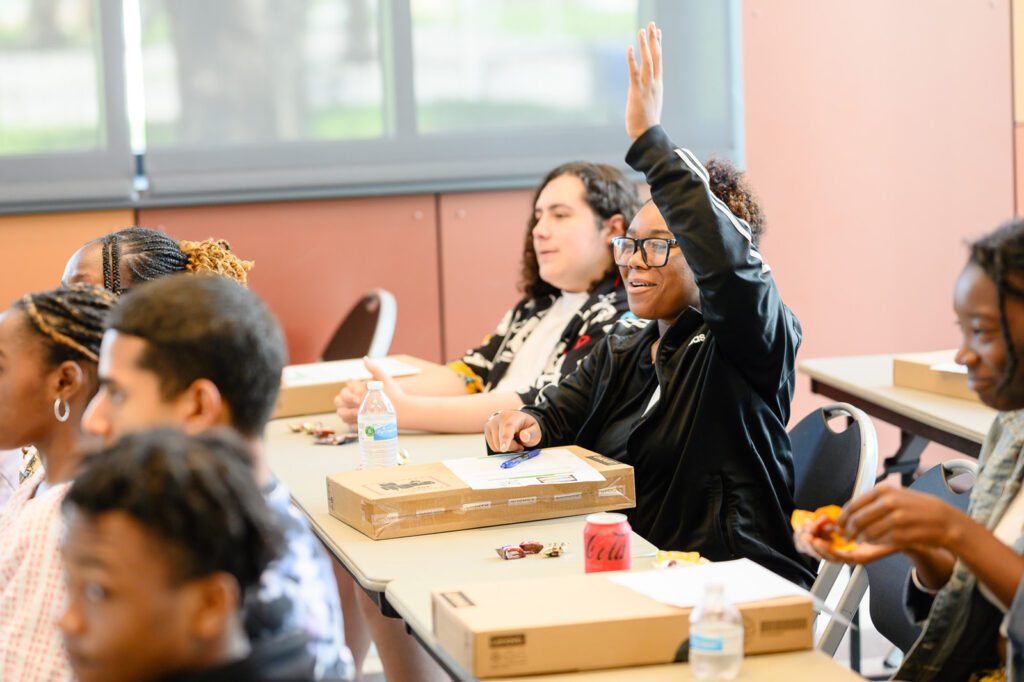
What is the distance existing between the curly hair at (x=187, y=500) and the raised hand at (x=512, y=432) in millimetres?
1286

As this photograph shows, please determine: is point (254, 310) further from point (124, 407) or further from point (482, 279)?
point (482, 279)

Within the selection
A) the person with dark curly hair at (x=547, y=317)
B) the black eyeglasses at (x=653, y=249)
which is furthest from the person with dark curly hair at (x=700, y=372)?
the person with dark curly hair at (x=547, y=317)

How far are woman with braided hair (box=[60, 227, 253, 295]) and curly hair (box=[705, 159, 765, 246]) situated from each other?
994 millimetres

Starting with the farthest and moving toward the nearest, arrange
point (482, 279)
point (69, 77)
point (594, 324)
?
point (482, 279), point (69, 77), point (594, 324)

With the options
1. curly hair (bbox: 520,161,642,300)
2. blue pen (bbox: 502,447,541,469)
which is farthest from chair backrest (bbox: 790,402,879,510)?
curly hair (bbox: 520,161,642,300)

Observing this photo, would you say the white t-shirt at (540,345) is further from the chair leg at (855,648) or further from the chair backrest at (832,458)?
the chair leg at (855,648)

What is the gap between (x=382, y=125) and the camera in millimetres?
4641

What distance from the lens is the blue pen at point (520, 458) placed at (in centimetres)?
220

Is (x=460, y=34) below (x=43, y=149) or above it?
above

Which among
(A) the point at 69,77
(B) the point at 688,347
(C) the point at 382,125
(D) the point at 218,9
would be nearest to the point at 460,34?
(C) the point at 382,125

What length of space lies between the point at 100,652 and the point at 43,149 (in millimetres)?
3809

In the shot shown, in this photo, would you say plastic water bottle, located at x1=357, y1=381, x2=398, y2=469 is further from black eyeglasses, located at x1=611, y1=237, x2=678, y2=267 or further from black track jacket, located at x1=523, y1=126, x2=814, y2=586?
black eyeglasses, located at x1=611, y1=237, x2=678, y2=267

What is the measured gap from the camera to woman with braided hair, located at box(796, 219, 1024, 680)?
1.41m

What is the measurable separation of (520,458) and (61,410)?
815 mm
